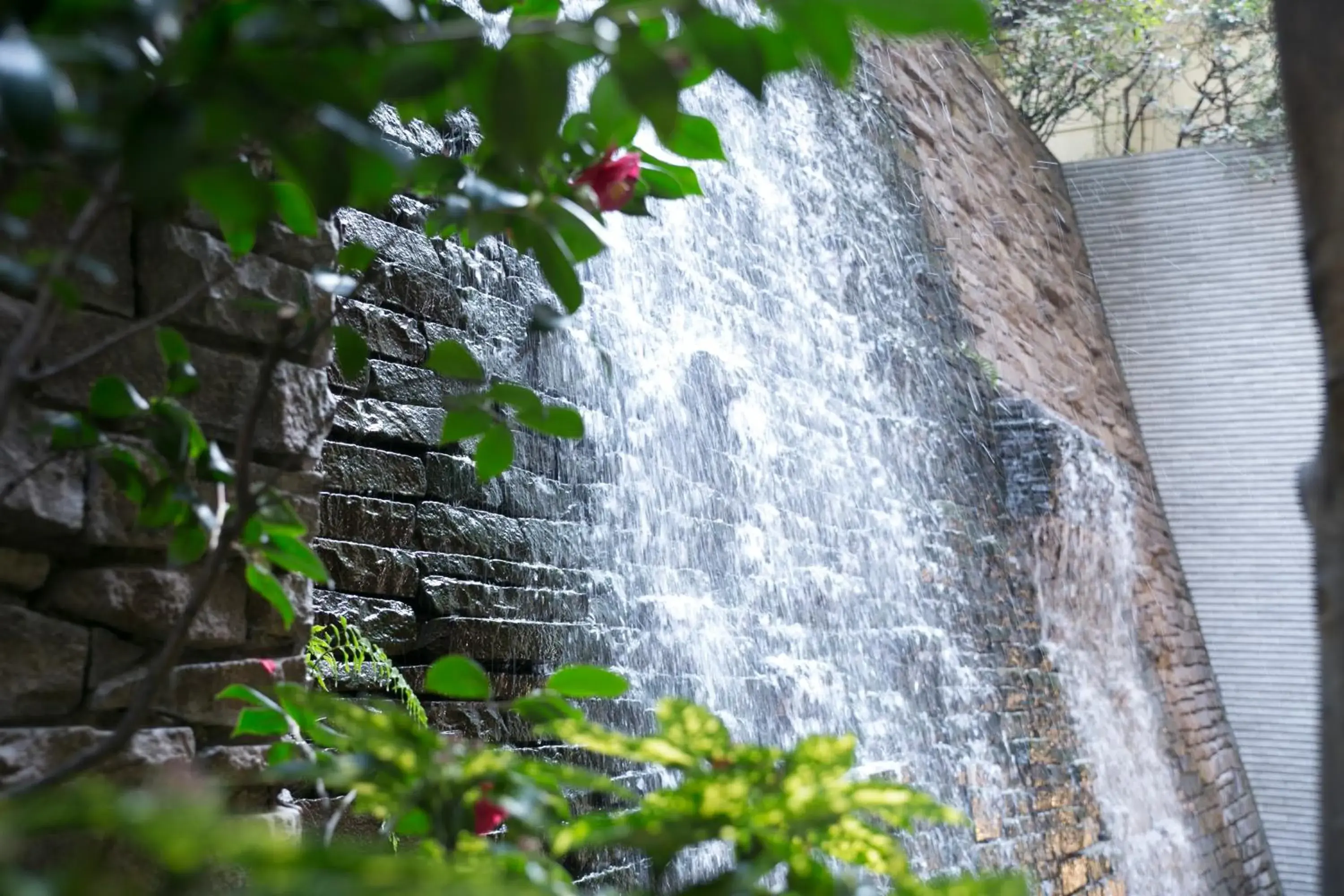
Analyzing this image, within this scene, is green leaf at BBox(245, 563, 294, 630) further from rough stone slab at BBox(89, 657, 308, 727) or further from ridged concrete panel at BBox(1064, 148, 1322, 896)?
ridged concrete panel at BBox(1064, 148, 1322, 896)

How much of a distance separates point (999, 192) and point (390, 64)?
5911mm

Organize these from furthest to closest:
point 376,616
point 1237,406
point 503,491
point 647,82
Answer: point 1237,406 → point 503,491 → point 376,616 → point 647,82

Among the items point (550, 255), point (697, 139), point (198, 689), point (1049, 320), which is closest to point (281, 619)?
point (198, 689)

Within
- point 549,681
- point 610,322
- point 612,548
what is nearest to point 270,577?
point 549,681

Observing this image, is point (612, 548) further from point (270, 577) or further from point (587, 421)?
point (270, 577)

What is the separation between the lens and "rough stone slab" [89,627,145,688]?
3.08 feet

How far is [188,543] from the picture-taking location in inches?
34.8

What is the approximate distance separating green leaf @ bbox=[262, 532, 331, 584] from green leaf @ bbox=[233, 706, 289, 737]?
0.11 m

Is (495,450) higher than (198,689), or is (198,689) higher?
(495,450)

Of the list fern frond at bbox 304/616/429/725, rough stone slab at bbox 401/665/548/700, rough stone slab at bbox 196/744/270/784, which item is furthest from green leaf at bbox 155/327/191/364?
rough stone slab at bbox 401/665/548/700

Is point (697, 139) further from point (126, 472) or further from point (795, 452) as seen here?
point (795, 452)

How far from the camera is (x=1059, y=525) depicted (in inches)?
203

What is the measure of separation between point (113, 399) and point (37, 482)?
0.11 metres

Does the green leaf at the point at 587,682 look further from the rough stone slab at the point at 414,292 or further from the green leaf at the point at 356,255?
the rough stone slab at the point at 414,292
